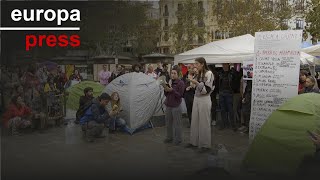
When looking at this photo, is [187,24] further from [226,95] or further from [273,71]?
[273,71]

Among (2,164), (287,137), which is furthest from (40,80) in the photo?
(287,137)

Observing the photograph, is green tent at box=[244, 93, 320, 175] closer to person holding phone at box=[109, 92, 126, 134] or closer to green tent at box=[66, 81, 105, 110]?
person holding phone at box=[109, 92, 126, 134]

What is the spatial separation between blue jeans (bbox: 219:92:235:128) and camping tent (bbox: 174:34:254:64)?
978mm

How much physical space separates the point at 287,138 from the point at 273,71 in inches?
72.6

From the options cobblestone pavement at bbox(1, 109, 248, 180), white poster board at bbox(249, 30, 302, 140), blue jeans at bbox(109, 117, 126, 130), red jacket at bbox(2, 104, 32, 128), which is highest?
white poster board at bbox(249, 30, 302, 140)

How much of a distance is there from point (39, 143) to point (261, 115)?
171 inches

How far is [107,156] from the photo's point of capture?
7.07 m

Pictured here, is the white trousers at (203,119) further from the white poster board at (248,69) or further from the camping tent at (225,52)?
the camping tent at (225,52)

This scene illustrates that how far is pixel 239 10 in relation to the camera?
29.1m

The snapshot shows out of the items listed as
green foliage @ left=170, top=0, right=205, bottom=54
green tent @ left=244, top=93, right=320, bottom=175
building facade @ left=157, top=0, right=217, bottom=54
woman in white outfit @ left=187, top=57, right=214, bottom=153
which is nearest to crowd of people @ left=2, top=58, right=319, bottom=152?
woman in white outfit @ left=187, top=57, right=214, bottom=153

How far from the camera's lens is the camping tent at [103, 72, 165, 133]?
9430 mm

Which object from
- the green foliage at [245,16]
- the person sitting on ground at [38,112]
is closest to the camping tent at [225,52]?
the person sitting on ground at [38,112]

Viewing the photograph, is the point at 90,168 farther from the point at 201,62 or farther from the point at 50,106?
the point at 50,106

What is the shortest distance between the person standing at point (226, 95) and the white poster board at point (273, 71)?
87.5 inches
